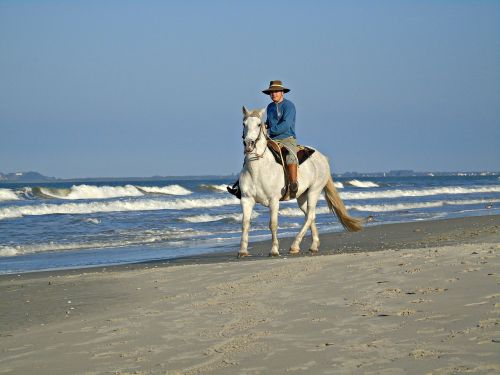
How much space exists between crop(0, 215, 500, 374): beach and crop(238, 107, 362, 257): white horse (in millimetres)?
2243

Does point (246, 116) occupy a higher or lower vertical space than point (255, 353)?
higher

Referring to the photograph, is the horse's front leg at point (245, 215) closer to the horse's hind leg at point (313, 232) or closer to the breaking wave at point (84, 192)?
the horse's hind leg at point (313, 232)

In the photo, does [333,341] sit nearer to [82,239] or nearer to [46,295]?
[46,295]

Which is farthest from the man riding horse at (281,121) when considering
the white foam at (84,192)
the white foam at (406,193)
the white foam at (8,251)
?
the white foam at (84,192)

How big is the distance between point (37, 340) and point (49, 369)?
103cm

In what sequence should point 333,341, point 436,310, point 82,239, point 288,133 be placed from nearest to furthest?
point 333,341, point 436,310, point 288,133, point 82,239

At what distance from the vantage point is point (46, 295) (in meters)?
9.21

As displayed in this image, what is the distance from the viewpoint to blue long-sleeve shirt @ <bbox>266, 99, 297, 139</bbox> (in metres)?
12.8

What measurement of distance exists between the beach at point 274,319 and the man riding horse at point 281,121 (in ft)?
9.20

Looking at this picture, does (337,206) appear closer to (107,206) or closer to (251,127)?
(251,127)

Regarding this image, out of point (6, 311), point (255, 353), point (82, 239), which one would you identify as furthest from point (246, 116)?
point (82, 239)

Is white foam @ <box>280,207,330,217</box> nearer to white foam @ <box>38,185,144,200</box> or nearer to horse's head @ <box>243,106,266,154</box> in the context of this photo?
Result: horse's head @ <box>243,106,266,154</box>

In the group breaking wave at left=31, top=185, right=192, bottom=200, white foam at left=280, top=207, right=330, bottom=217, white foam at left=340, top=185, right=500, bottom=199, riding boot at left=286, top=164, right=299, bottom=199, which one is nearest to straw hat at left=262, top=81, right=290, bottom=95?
riding boot at left=286, top=164, right=299, bottom=199

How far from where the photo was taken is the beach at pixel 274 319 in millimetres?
5035
